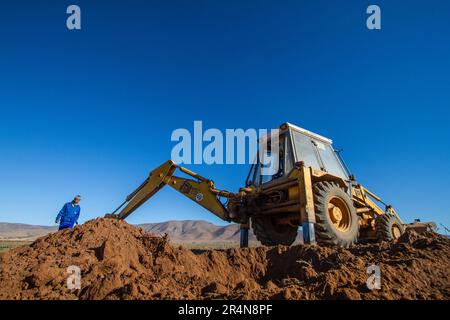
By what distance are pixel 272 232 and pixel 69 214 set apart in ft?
16.3

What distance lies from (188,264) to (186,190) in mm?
3777

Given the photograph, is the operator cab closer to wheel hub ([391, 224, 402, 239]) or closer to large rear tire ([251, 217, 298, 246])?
large rear tire ([251, 217, 298, 246])

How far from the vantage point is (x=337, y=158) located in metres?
8.83

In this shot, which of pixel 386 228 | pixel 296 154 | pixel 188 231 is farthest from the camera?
pixel 188 231

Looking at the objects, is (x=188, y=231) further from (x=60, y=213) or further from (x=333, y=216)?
(x=333, y=216)

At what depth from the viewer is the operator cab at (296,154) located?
737 cm

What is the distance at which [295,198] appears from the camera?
6.52 meters

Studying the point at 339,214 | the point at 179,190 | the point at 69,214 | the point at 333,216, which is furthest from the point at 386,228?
the point at 69,214

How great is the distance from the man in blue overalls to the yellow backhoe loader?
1.62 meters

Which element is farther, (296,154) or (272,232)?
(272,232)

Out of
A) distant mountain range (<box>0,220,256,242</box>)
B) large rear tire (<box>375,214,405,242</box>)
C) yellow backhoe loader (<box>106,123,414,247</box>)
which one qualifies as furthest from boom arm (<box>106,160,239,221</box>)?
distant mountain range (<box>0,220,256,242</box>)

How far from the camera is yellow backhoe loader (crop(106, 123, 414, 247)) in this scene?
617 cm
